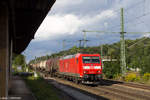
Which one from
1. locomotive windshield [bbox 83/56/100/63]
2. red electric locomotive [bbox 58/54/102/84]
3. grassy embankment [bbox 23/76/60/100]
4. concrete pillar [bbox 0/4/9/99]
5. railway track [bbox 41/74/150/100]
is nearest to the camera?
concrete pillar [bbox 0/4/9/99]

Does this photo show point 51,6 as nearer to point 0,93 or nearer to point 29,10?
point 29,10

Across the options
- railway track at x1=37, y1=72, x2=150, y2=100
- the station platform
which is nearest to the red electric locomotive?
railway track at x1=37, y1=72, x2=150, y2=100

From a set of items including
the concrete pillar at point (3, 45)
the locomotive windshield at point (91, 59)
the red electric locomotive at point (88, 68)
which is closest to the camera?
the concrete pillar at point (3, 45)

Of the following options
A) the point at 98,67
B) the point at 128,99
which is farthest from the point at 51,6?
the point at 98,67

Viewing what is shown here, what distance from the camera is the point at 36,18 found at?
10.6 meters

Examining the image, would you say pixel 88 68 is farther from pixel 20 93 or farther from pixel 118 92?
pixel 20 93

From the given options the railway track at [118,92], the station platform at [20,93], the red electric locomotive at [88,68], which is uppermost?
the red electric locomotive at [88,68]

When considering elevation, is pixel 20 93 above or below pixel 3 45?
below

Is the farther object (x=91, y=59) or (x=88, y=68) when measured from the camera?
(x=91, y=59)

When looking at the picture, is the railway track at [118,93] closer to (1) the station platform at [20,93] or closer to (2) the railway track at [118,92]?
(2) the railway track at [118,92]

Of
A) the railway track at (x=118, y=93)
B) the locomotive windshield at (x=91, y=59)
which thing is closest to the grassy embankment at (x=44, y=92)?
the railway track at (x=118, y=93)

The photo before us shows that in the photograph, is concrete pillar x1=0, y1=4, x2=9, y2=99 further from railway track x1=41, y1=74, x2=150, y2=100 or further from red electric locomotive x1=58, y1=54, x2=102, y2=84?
red electric locomotive x1=58, y1=54, x2=102, y2=84

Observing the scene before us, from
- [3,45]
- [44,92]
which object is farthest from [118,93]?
[3,45]

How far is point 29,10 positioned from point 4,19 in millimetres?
1354
